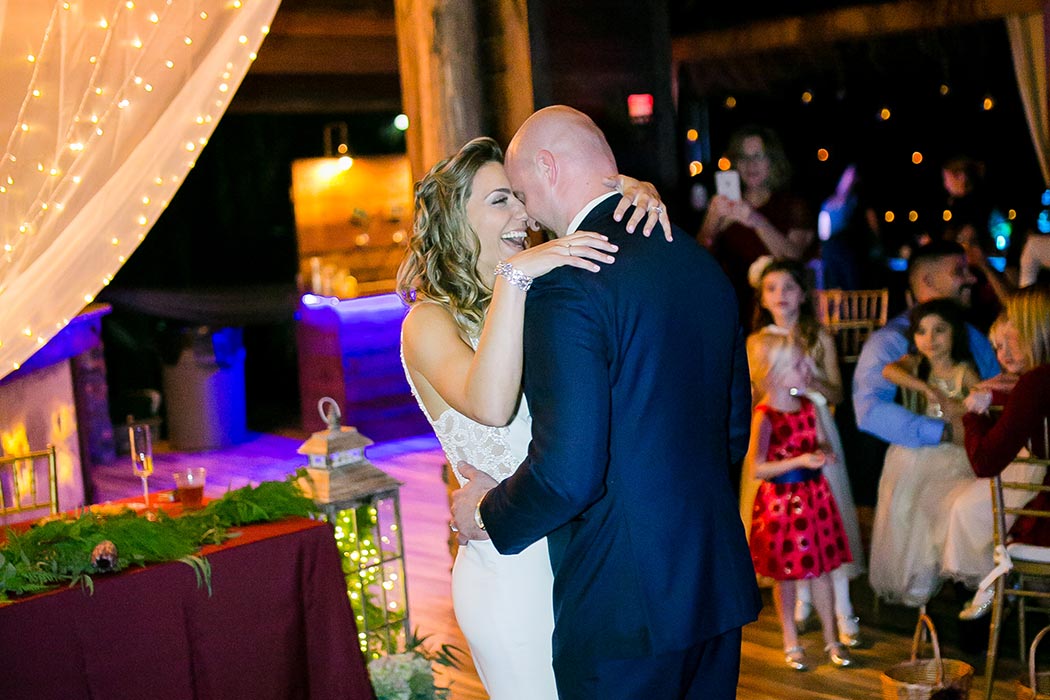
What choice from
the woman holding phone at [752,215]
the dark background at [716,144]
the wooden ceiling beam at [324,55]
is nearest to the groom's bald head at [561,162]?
the woman holding phone at [752,215]

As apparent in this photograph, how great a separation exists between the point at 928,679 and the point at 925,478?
0.95 meters

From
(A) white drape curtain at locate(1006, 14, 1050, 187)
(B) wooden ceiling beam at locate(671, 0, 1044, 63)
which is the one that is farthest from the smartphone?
(A) white drape curtain at locate(1006, 14, 1050, 187)

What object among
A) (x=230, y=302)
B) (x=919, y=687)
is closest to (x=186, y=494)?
(x=919, y=687)

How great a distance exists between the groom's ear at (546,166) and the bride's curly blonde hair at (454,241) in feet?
1.49

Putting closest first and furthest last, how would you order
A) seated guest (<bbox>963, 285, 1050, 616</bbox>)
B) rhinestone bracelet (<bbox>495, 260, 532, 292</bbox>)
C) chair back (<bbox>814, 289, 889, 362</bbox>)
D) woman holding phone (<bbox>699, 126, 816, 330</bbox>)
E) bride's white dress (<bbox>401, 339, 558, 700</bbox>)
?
rhinestone bracelet (<bbox>495, 260, 532, 292</bbox>)
bride's white dress (<bbox>401, 339, 558, 700</bbox>)
seated guest (<bbox>963, 285, 1050, 616</bbox>)
woman holding phone (<bbox>699, 126, 816, 330</bbox>)
chair back (<bbox>814, 289, 889, 362</bbox>)

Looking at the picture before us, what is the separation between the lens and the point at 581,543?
1.87 m

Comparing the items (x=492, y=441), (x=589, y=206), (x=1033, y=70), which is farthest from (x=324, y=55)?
(x=589, y=206)

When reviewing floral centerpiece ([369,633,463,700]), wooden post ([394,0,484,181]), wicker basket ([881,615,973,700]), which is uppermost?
wooden post ([394,0,484,181])

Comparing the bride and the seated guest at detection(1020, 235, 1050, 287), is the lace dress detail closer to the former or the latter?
the bride

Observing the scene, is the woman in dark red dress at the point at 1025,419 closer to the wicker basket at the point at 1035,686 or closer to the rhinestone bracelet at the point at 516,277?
the wicker basket at the point at 1035,686

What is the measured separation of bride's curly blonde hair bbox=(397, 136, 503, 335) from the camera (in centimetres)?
236

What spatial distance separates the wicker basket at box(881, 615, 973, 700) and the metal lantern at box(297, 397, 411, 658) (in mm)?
1422

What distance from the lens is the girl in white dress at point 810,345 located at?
13.8ft

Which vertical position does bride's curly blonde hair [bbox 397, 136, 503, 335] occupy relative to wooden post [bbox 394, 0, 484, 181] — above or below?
below
